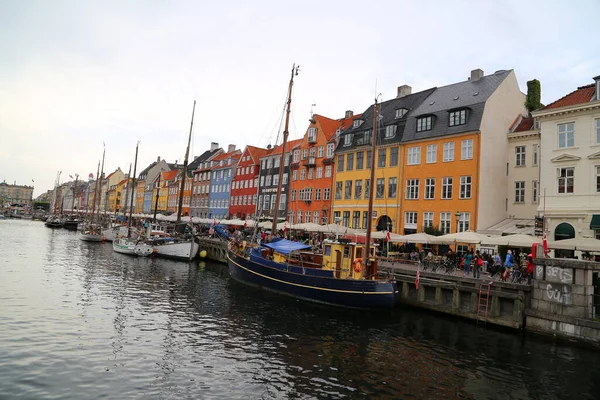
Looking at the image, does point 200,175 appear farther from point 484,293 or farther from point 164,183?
point 484,293

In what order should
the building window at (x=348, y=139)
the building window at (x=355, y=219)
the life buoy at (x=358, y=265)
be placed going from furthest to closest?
the building window at (x=348, y=139)
the building window at (x=355, y=219)
the life buoy at (x=358, y=265)

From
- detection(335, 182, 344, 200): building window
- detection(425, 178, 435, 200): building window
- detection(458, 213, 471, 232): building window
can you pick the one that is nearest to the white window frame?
detection(458, 213, 471, 232): building window

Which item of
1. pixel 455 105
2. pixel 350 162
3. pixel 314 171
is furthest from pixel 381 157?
pixel 314 171

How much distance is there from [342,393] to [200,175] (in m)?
79.7

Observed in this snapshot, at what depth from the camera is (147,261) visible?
43125mm

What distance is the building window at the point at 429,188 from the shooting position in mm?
39369

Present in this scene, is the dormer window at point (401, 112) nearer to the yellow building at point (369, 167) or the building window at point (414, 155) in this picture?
the yellow building at point (369, 167)

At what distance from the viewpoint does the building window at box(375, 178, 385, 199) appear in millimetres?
44219

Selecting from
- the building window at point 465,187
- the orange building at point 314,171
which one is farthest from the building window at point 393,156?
the orange building at point 314,171

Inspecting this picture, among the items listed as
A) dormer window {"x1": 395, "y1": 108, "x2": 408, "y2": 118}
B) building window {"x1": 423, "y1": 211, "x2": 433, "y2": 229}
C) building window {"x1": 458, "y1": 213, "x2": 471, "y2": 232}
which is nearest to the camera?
building window {"x1": 458, "y1": 213, "x2": 471, "y2": 232}

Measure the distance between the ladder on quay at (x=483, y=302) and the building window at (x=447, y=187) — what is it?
17183 mm

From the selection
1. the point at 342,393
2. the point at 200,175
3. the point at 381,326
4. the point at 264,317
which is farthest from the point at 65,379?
the point at 200,175

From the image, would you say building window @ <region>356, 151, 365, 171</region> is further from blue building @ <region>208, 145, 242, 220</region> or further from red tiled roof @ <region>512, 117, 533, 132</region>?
blue building @ <region>208, 145, 242, 220</region>

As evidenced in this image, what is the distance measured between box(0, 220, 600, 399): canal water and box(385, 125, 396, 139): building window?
80.2ft
